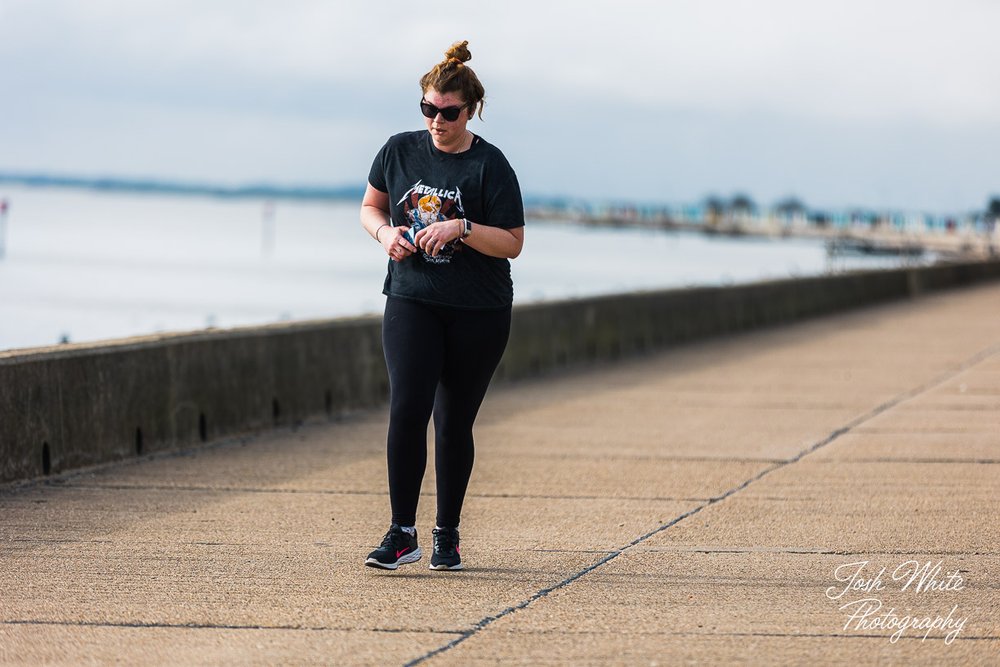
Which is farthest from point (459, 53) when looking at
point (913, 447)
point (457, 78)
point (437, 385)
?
point (913, 447)

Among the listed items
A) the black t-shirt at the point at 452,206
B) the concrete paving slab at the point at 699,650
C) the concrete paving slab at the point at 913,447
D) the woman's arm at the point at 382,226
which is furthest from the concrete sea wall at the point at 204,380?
the concrete paving slab at the point at 699,650

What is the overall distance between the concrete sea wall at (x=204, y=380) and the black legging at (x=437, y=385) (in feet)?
9.81

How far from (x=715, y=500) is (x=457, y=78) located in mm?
3127

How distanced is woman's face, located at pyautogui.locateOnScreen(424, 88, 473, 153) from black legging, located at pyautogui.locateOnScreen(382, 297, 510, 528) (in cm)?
63

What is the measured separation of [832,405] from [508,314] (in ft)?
24.1

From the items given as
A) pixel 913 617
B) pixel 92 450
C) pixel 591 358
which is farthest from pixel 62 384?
pixel 591 358

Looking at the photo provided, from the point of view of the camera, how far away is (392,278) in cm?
657

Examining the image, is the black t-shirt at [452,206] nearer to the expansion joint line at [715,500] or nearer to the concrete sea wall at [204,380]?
the expansion joint line at [715,500]

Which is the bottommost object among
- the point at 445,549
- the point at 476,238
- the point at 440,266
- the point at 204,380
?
the point at 445,549

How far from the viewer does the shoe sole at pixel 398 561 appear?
21.3ft

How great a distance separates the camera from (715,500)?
8594 mm

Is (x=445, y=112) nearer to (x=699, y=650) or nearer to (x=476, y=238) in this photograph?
(x=476, y=238)

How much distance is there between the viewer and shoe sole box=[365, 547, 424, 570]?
6480 mm

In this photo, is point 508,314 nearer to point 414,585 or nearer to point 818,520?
point 414,585
